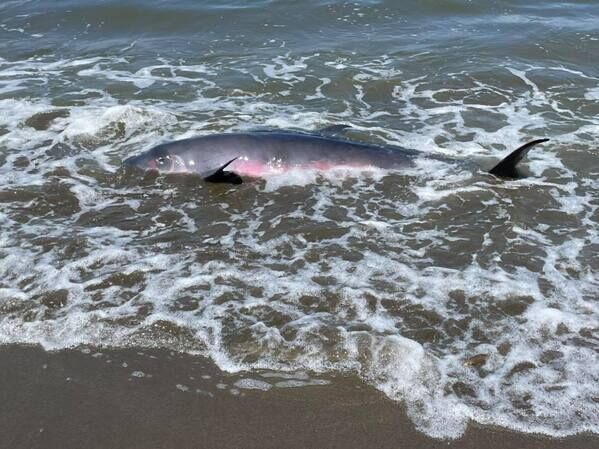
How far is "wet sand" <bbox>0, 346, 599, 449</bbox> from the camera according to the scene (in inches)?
136

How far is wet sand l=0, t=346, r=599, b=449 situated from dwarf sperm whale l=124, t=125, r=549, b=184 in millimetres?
3111

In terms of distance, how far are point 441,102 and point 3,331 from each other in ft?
23.1

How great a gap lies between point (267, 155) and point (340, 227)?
1.49 meters

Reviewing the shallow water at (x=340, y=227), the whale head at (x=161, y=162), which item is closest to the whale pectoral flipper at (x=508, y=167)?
the shallow water at (x=340, y=227)

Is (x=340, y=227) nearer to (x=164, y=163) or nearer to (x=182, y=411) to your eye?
(x=164, y=163)

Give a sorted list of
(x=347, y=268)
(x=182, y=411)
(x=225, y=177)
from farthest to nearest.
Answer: (x=225, y=177)
(x=347, y=268)
(x=182, y=411)

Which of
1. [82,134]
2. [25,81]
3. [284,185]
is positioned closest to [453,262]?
[284,185]

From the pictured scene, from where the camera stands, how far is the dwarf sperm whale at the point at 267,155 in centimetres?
690

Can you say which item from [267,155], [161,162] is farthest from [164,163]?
[267,155]

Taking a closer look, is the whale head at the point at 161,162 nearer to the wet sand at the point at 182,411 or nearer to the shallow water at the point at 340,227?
the shallow water at the point at 340,227

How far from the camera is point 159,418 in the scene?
3635mm

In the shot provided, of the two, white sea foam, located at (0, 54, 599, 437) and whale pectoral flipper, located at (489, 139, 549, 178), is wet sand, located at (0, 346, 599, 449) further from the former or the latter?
whale pectoral flipper, located at (489, 139, 549, 178)

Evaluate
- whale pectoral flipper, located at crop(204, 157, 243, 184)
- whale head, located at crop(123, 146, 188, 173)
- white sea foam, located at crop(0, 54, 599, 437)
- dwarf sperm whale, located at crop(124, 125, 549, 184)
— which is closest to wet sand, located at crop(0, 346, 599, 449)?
white sea foam, located at crop(0, 54, 599, 437)

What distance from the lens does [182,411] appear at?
3686 millimetres
